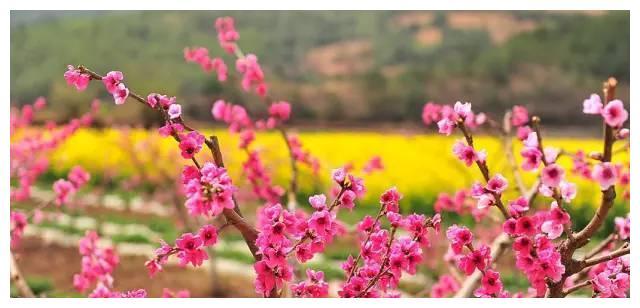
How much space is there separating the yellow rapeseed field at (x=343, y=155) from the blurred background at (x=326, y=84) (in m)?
0.02

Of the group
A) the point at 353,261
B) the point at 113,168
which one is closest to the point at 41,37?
Result: the point at 113,168

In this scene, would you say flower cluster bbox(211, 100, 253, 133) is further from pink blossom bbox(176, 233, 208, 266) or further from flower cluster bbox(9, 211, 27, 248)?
pink blossom bbox(176, 233, 208, 266)

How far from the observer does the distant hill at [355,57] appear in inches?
218

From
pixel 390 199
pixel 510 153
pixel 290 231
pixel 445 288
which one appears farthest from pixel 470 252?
pixel 445 288

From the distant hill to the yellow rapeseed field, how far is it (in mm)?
256

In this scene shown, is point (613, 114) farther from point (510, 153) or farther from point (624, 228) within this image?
point (510, 153)

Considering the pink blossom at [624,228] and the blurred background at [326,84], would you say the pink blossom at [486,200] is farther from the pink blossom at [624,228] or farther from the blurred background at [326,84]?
the blurred background at [326,84]

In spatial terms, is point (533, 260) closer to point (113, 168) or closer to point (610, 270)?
point (610, 270)

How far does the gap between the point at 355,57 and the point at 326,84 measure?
1.05ft

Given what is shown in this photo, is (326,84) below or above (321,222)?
above

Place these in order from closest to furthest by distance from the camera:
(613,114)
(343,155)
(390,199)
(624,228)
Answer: (613,114) → (390,199) → (624,228) → (343,155)

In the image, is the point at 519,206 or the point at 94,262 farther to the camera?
the point at 94,262

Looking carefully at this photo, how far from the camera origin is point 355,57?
6.43 meters

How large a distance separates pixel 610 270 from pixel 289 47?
202 inches
